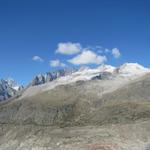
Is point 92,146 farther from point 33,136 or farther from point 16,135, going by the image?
point 16,135

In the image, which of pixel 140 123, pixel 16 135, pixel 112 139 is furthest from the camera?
pixel 16 135

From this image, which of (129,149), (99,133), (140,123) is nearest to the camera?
(129,149)

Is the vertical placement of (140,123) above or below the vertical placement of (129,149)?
above

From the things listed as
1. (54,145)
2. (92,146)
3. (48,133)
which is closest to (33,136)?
(48,133)

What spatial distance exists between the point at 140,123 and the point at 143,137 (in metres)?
15.9

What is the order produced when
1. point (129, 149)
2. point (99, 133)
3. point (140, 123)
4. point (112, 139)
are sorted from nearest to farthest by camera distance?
point (129, 149) < point (112, 139) < point (99, 133) < point (140, 123)

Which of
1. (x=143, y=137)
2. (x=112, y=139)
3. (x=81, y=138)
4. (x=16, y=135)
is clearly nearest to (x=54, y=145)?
(x=81, y=138)

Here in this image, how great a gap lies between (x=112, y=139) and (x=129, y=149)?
9.41 m

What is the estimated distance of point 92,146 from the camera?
124 m

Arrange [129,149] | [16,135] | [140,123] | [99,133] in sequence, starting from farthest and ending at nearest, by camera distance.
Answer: [16,135] < [140,123] < [99,133] < [129,149]

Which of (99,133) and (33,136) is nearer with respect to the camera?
(99,133)

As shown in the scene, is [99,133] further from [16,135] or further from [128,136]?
[16,135]

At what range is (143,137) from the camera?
132m

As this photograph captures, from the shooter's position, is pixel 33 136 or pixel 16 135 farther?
pixel 16 135
